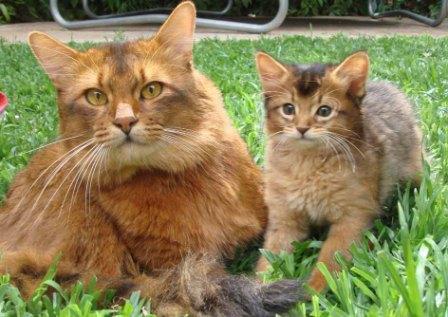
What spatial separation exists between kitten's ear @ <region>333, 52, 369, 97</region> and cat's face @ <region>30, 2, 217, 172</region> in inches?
21.4

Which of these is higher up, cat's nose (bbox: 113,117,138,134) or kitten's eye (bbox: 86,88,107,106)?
kitten's eye (bbox: 86,88,107,106)

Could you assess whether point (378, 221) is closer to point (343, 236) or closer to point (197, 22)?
point (343, 236)

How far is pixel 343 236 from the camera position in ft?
9.05

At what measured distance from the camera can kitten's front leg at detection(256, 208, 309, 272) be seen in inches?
115

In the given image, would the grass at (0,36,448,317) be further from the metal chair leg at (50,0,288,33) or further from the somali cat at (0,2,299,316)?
the metal chair leg at (50,0,288,33)

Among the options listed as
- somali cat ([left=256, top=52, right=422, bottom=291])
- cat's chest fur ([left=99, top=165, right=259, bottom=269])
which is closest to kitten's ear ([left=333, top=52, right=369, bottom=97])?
somali cat ([left=256, top=52, right=422, bottom=291])

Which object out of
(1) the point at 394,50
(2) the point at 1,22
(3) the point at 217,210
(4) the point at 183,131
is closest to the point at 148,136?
(4) the point at 183,131

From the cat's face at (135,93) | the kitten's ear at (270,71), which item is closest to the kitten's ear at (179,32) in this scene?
the cat's face at (135,93)

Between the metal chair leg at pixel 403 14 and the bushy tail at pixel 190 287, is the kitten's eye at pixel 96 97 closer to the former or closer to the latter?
the bushy tail at pixel 190 287

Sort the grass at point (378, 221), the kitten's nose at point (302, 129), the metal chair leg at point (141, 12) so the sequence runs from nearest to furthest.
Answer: the grass at point (378, 221)
the kitten's nose at point (302, 129)
the metal chair leg at point (141, 12)

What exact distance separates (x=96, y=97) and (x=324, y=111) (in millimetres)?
842

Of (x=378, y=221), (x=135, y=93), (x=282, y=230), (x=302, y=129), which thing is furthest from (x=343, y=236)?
(x=135, y=93)

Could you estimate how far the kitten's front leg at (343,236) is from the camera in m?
2.69

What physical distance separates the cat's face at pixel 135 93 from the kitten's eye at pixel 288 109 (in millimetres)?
311
